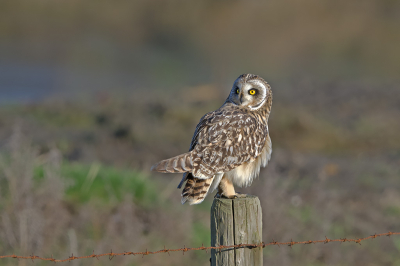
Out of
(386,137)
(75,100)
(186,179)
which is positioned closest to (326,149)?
(386,137)

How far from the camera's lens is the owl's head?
13.9 feet

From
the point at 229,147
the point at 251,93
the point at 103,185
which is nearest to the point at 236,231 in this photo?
the point at 229,147

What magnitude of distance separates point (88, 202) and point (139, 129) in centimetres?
897

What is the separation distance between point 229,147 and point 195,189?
46 centimetres

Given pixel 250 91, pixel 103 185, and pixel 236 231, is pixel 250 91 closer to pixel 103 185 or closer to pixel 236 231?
pixel 236 231

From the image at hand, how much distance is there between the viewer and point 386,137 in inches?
786

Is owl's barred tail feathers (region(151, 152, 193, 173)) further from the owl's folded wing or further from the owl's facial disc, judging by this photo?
the owl's facial disc

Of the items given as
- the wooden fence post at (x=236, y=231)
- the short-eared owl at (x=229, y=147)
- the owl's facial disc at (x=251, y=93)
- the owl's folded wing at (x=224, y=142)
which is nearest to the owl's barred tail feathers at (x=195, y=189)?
the short-eared owl at (x=229, y=147)

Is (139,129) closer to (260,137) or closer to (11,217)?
(11,217)

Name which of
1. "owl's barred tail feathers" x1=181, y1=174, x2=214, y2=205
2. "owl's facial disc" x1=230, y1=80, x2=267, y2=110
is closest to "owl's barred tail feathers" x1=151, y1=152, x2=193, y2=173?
"owl's barred tail feathers" x1=181, y1=174, x2=214, y2=205

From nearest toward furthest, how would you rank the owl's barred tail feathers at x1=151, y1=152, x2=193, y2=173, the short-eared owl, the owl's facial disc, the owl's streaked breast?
the owl's barred tail feathers at x1=151, y1=152, x2=193, y2=173, the short-eared owl, the owl's streaked breast, the owl's facial disc

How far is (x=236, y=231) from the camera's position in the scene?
2904 millimetres

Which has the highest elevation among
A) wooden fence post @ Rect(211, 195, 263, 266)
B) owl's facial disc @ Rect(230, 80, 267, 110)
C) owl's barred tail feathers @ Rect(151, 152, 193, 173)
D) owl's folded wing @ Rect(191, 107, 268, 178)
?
owl's facial disc @ Rect(230, 80, 267, 110)

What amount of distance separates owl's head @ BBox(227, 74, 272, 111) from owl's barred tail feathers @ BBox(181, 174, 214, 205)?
955mm
